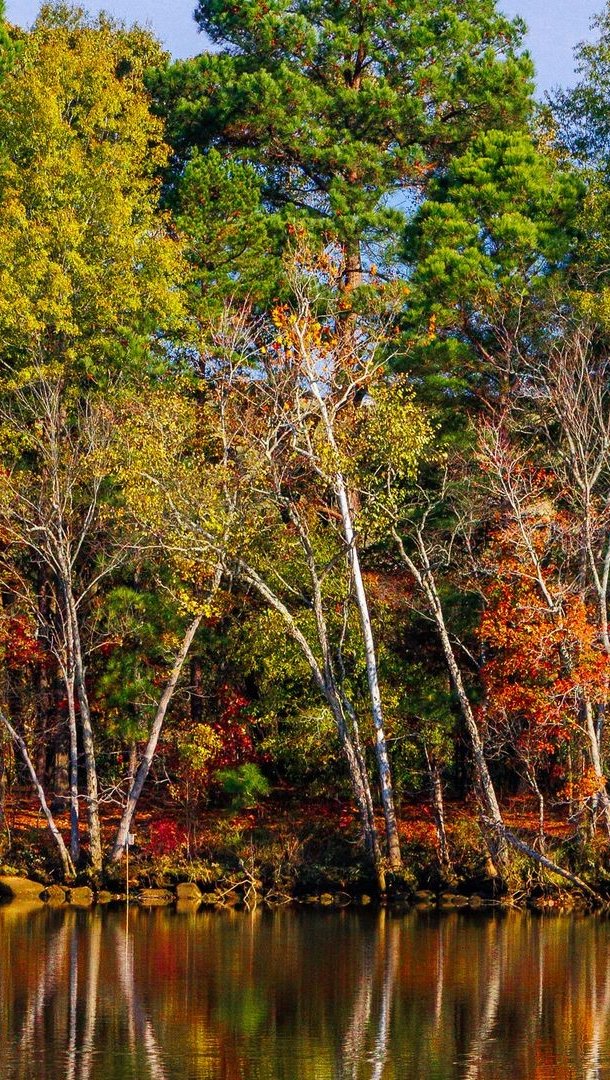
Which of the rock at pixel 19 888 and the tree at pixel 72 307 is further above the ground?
the tree at pixel 72 307

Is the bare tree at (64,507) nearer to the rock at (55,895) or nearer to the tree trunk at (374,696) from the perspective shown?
the rock at (55,895)

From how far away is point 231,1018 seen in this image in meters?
18.5

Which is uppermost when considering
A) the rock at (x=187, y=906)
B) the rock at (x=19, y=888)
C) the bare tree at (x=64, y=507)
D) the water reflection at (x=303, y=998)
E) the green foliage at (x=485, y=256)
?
the green foliage at (x=485, y=256)

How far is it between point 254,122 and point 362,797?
56.7ft

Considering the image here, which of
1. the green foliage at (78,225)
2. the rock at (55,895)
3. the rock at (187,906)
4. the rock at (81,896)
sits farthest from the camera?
the green foliage at (78,225)

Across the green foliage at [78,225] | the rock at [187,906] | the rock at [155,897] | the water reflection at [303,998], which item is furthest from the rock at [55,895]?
the green foliage at [78,225]

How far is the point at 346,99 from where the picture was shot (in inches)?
1542

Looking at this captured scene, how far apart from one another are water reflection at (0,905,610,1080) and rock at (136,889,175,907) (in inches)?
108

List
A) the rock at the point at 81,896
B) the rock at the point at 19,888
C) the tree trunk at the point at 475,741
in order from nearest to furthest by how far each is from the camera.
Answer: the tree trunk at the point at 475,741 → the rock at the point at 81,896 → the rock at the point at 19,888

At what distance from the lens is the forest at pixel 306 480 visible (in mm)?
31906

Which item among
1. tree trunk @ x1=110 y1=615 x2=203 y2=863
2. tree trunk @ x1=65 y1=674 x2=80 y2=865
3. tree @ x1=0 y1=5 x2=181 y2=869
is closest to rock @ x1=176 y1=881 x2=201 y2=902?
tree trunk @ x1=110 y1=615 x2=203 y2=863

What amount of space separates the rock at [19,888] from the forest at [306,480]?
0.67 m

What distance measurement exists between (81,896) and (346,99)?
2037cm

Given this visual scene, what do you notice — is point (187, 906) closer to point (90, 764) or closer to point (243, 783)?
point (243, 783)
